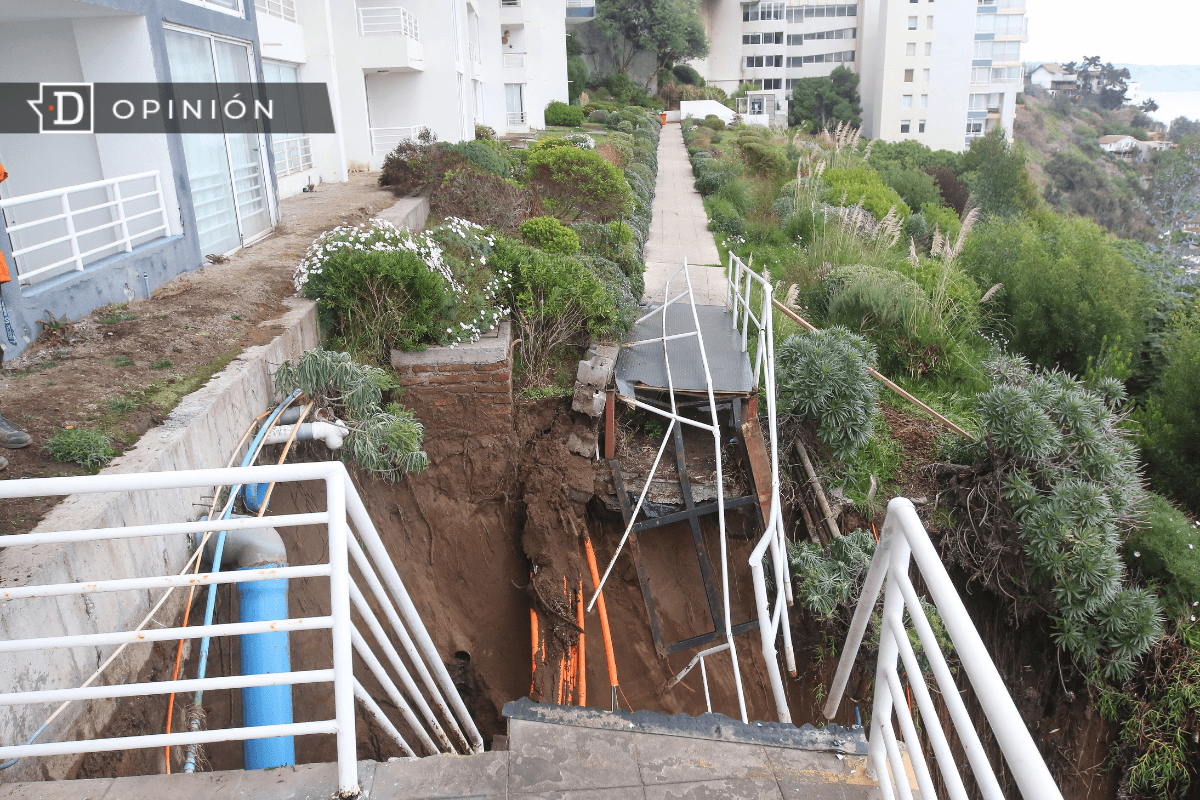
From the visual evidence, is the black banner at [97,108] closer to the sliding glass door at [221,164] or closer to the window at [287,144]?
the sliding glass door at [221,164]

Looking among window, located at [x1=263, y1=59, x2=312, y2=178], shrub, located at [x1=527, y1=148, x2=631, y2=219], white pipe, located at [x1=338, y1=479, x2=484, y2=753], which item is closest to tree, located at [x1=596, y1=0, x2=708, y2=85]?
window, located at [x1=263, y1=59, x2=312, y2=178]

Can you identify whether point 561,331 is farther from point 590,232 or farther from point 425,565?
point 590,232

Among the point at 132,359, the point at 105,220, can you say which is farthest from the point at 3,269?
the point at 105,220

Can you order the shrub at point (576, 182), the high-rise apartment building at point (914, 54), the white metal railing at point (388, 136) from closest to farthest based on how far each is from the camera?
1. the shrub at point (576, 182)
2. the white metal railing at point (388, 136)
3. the high-rise apartment building at point (914, 54)

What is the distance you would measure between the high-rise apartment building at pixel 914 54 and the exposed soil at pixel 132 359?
54400 mm

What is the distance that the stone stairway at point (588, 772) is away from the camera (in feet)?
7.11

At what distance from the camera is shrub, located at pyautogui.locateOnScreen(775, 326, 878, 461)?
755cm

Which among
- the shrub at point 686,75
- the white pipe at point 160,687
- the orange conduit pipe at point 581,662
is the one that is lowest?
the orange conduit pipe at point 581,662

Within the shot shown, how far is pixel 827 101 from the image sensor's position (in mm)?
56531

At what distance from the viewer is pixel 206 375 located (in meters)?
5.09

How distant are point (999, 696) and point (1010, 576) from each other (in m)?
6.21

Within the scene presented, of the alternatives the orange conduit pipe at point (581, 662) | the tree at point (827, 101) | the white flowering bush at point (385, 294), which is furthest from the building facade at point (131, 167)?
the tree at point (827, 101)

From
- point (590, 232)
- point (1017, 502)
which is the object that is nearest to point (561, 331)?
point (590, 232)

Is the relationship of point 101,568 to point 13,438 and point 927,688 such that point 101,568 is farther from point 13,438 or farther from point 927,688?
point 927,688
